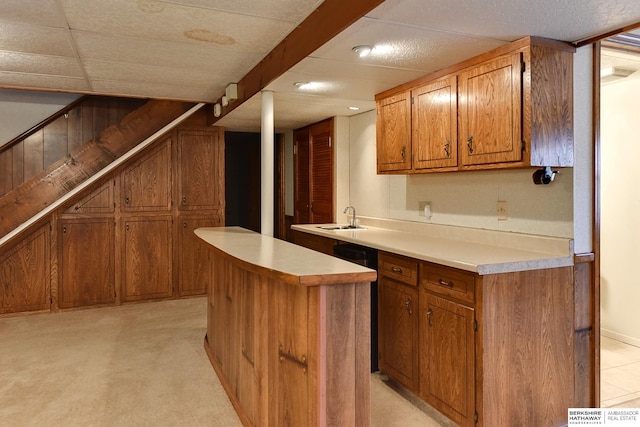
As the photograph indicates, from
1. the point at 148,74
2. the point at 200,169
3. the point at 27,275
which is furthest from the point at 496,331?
the point at 27,275

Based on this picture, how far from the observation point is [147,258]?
193 inches

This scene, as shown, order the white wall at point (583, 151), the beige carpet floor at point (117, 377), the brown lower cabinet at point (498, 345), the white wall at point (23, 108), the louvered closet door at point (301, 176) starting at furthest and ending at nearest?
1. the louvered closet door at point (301, 176)
2. the white wall at point (23, 108)
3. the beige carpet floor at point (117, 377)
4. the white wall at point (583, 151)
5. the brown lower cabinet at point (498, 345)

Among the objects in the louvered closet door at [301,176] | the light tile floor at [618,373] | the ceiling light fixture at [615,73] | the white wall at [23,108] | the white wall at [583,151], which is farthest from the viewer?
the louvered closet door at [301,176]

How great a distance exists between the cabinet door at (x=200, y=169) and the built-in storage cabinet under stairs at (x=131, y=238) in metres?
0.01

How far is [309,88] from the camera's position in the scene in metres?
3.30

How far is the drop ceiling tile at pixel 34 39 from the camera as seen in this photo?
246cm

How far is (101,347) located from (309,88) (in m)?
2.65

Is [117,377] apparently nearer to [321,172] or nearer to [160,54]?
[160,54]

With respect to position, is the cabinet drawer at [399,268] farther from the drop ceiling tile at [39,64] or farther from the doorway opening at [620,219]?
the drop ceiling tile at [39,64]

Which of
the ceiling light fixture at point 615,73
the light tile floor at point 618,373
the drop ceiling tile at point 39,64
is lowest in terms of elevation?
the light tile floor at point 618,373

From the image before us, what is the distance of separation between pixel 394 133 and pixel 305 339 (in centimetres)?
201

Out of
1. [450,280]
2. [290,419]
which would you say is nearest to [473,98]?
[450,280]

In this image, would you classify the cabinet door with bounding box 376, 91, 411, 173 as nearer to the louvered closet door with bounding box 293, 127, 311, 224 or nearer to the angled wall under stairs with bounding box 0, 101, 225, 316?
the louvered closet door with bounding box 293, 127, 311, 224

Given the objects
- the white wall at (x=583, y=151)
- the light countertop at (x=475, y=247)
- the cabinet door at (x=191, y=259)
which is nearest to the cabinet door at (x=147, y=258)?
the cabinet door at (x=191, y=259)
